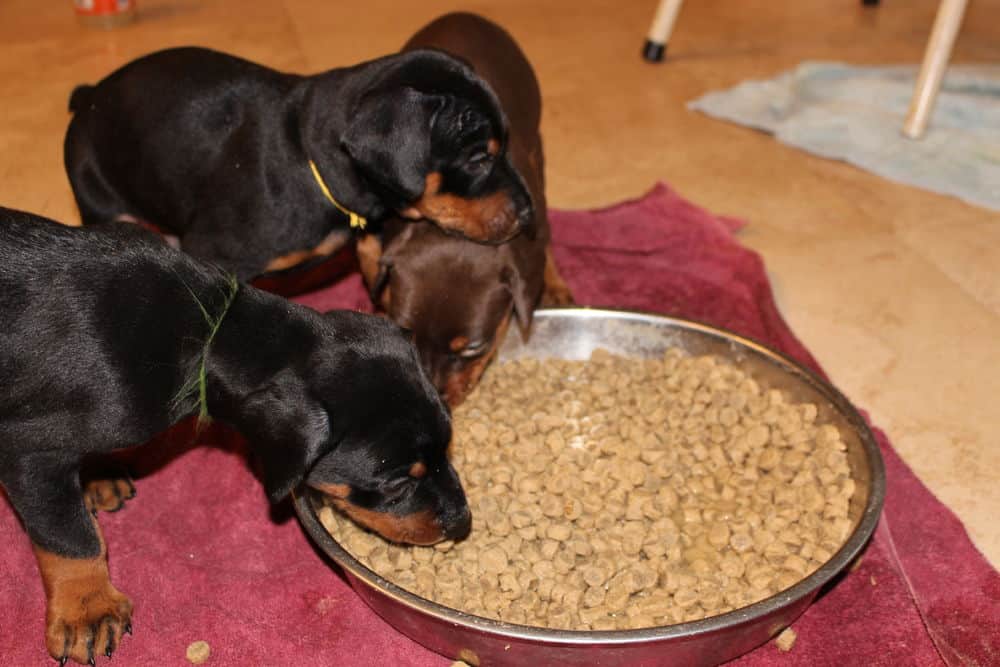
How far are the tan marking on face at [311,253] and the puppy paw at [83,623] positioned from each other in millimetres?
1111

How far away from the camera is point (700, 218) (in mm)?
4613

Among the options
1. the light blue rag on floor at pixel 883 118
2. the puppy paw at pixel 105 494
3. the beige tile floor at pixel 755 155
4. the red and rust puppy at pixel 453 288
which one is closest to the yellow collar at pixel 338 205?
the red and rust puppy at pixel 453 288

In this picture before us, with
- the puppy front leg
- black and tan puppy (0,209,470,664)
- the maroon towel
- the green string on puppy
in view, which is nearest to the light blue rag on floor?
the maroon towel

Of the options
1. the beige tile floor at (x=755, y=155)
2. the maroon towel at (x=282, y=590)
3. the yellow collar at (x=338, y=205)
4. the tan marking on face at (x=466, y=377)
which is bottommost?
the beige tile floor at (x=755, y=155)

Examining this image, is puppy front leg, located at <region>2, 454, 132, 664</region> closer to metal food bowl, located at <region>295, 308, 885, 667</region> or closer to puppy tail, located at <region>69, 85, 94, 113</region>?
metal food bowl, located at <region>295, 308, 885, 667</region>

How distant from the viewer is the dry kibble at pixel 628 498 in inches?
113

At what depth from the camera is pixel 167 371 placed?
8.44 ft

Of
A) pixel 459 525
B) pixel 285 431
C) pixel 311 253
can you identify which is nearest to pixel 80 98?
pixel 311 253

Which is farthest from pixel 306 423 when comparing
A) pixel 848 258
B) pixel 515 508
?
pixel 848 258

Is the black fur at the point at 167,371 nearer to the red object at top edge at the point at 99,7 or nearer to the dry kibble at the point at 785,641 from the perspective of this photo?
the dry kibble at the point at 785,641

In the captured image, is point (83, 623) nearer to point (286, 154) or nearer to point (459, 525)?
point (459, 525)

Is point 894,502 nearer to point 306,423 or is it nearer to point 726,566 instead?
point 726,566

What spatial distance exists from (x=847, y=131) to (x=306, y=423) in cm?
401

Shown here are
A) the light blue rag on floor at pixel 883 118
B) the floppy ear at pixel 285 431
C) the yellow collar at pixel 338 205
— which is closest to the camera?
the floppy ear at pixel 285 431
